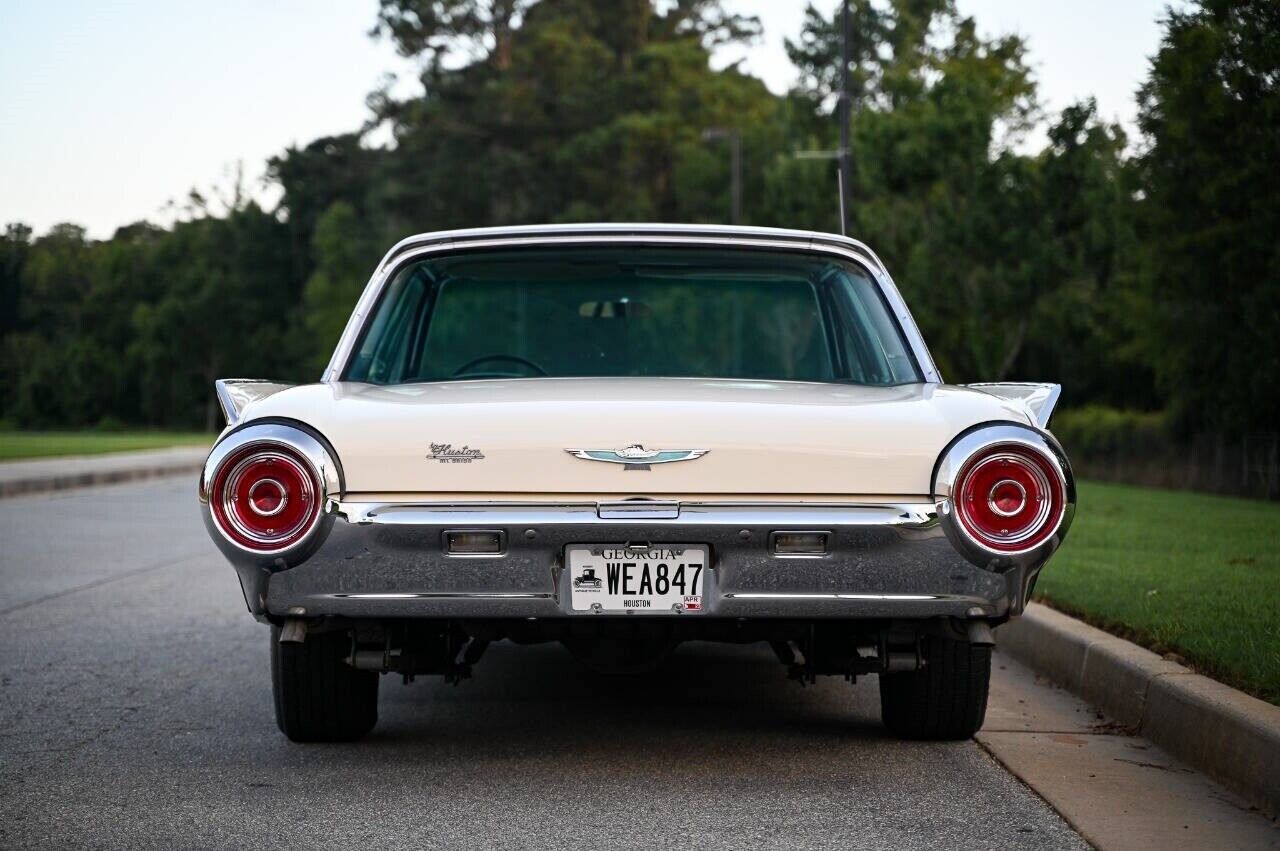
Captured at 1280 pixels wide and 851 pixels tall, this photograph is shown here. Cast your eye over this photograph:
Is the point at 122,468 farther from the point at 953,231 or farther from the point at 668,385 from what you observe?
the point at 668,385

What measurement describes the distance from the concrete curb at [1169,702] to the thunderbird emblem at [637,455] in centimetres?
181

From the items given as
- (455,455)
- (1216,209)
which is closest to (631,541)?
(455,455)

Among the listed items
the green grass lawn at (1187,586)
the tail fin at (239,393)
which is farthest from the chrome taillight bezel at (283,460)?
the green grass lawn at (1187,586)

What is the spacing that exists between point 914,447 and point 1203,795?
1.36m

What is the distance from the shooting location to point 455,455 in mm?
4320

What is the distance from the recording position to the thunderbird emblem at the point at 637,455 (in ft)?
14.1

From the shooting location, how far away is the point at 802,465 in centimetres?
433

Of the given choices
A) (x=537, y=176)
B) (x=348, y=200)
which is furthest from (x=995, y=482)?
(x=348, y=200)

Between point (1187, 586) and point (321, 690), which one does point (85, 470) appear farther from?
point (321, 690)

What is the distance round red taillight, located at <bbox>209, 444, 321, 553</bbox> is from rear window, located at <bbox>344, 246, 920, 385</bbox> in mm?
1104

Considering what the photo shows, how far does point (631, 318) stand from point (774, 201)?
4278cm

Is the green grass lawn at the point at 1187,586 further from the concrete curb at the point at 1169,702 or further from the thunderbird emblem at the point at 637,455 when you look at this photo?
the thunderbird emblem at the point at 637,455

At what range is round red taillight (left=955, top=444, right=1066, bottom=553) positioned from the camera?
4.33 meters

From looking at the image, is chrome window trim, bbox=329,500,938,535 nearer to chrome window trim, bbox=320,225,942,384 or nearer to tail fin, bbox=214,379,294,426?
tail fin, bbox=214,379,294,426
